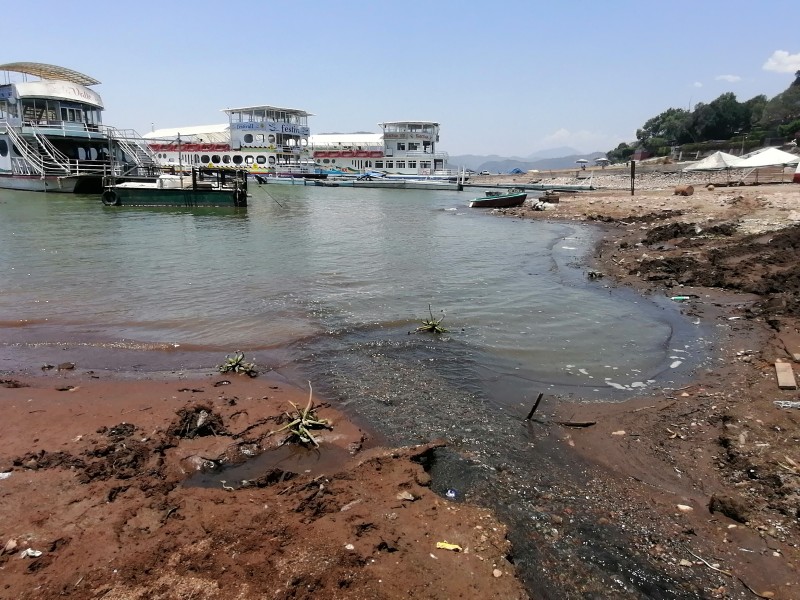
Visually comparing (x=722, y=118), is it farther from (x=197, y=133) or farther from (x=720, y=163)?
(x=197, y=133)

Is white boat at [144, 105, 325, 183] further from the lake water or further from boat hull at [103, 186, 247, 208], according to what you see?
the lake water

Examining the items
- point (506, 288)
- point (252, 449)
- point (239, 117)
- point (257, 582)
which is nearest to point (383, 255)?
point (506, 288)

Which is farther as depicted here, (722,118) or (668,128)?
(668,128)

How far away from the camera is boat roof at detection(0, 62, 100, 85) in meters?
38.8

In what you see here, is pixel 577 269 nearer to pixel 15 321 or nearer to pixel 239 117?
pixel 15 321

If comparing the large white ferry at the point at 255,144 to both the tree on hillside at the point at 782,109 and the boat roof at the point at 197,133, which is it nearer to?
the boat roof at the point at 197,133

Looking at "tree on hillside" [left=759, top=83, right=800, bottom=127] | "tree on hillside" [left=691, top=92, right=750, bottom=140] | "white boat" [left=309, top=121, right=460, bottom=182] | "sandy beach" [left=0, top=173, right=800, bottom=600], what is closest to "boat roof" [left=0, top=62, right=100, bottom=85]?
"white boat" [left=309, top=121, right=460, bottom=182]

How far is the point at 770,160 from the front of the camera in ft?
110

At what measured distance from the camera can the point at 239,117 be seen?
201 feet

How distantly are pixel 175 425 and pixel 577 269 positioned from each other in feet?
39.5

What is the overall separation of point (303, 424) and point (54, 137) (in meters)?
42.9

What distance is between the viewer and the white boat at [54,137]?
35812mm

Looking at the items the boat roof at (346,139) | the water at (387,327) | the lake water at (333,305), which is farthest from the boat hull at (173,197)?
the boat roof at (346,139)

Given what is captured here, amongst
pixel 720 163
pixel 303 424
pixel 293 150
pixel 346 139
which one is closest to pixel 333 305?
pixel 303 424
